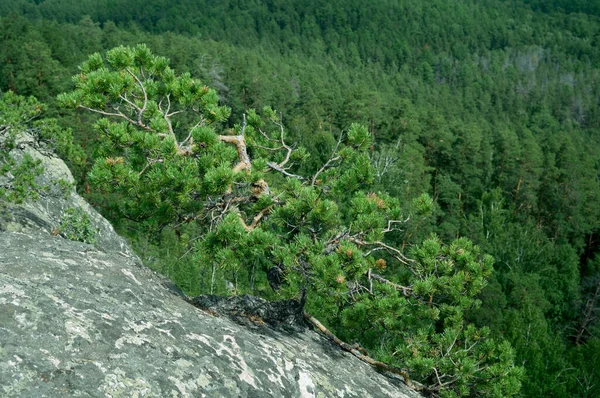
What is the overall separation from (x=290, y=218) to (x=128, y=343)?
3477 millimetres

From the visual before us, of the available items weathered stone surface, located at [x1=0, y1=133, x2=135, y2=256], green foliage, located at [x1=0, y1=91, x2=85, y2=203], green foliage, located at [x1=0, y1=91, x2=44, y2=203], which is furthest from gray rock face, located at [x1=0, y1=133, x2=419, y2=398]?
green foliage, located at [x1=0, y1=91, x2=85, y2=203]

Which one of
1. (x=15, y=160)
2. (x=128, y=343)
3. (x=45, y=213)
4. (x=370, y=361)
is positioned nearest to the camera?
(x=128, y=343)

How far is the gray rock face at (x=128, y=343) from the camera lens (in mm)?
5156

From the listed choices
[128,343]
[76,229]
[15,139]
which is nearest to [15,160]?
[15,139]

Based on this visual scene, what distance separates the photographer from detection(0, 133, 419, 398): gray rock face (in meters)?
5.16

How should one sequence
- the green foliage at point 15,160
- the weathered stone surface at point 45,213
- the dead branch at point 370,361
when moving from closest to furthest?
1. the dead branch at point 370,361
2. the weathered stone surface at point 45,213
3. the green foliage at point 15,160

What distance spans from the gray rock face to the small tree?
1.03 m

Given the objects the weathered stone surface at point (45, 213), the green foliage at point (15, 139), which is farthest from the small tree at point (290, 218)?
the green foliage at point (15, 139)

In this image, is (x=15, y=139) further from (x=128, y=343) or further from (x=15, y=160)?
(x=128, y=343)

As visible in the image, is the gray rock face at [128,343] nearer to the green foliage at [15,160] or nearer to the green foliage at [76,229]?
the green foliage at [76,229]

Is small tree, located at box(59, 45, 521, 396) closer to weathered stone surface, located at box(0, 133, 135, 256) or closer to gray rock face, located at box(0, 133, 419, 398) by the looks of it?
gray rock face, located at box(0, 133, 419, 398)

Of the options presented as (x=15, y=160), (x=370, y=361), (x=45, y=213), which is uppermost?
(x=15, y=160)

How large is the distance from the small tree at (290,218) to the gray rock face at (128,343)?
1030 millimetres

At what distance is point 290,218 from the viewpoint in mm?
8602
